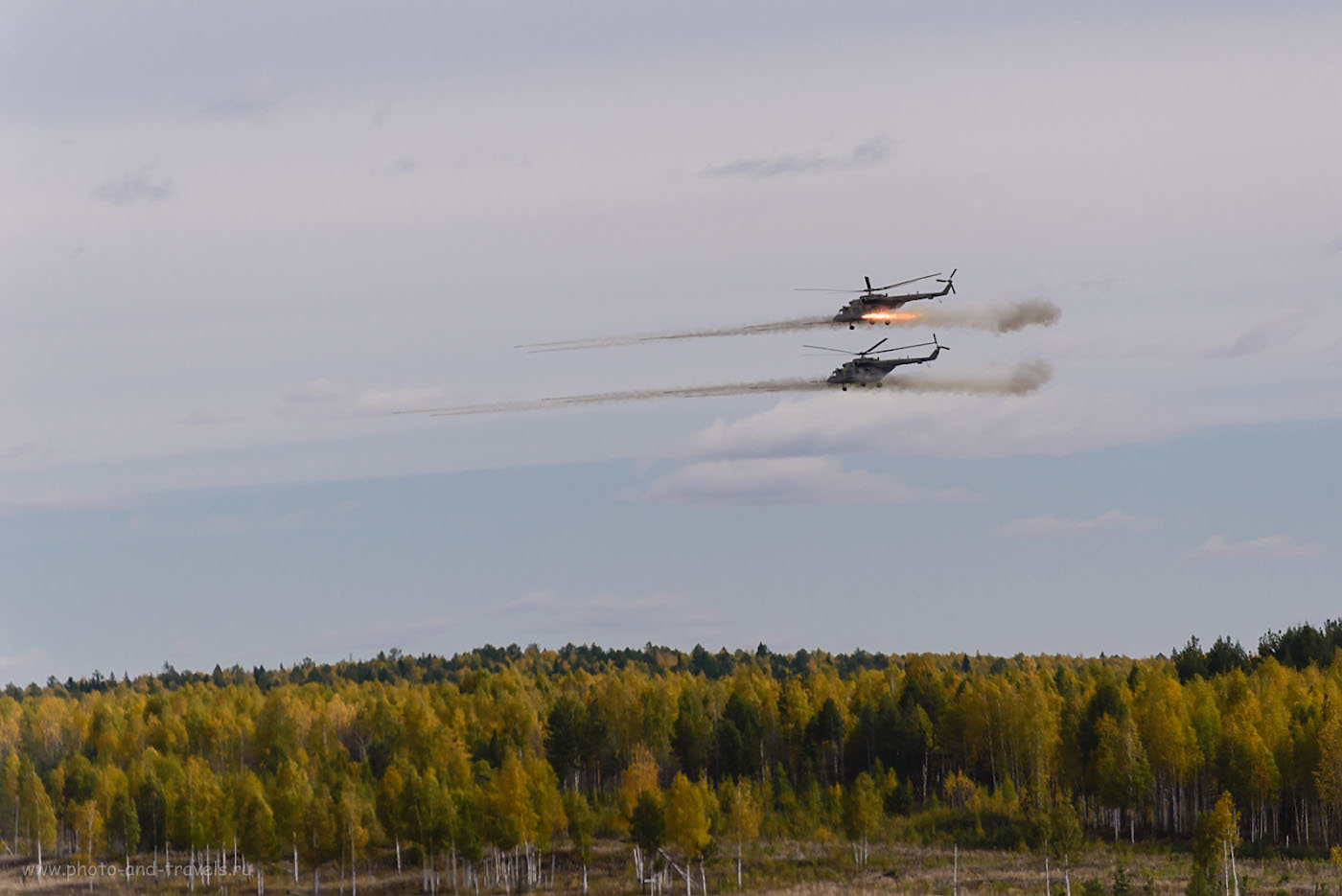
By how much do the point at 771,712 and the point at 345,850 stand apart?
50757 millimetres

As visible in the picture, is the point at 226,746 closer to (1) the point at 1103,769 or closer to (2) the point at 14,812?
(2) the point at 14,812

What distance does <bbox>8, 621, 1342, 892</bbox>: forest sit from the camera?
120062 millimetres

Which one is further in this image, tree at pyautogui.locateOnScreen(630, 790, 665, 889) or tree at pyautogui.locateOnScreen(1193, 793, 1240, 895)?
tree at pyautogui.locateOnScreen(630, 790, 665, 889)

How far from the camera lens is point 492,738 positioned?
15375cm

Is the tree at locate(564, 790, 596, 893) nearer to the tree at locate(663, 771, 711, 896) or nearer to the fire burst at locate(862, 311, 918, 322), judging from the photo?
the tree at locate(663, 771, 711, 896)

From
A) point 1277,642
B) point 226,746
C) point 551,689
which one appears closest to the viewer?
point 226,746

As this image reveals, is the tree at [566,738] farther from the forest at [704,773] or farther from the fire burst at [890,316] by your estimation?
the fire burst at [890,316]

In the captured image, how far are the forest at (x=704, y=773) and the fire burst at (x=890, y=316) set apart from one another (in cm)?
3271

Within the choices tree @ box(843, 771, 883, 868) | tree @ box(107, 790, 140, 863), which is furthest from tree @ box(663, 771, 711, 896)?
tree @ box(107, 790, 140, 863)

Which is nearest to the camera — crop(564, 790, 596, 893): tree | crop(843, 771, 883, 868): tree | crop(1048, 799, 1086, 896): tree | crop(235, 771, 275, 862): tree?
crop(1048, 799, 1086, 896): tree

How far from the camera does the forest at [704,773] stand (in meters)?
120

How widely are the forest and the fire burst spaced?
32707mm

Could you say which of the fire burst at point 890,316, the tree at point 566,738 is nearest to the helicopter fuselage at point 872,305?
the fire burst at point 890,316

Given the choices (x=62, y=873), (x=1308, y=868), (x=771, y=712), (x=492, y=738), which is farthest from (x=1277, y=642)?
(x=62, y=873)
